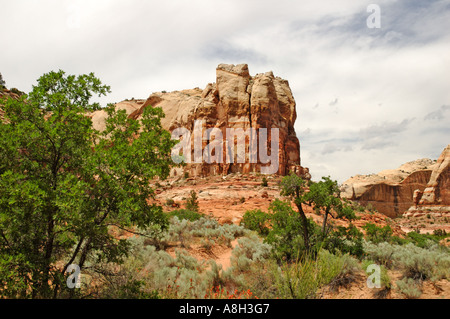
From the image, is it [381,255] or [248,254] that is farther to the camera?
[248,254]

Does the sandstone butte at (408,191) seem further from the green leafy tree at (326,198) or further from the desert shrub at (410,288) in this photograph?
the desert shrub at (410,288)

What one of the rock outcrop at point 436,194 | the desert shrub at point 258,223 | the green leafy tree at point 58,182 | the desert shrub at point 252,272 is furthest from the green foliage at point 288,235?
the rock outcrop at point 436,194

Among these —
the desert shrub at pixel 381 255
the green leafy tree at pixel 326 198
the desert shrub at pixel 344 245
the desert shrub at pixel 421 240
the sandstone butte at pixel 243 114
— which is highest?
the sandstone butte at pixel 243 114

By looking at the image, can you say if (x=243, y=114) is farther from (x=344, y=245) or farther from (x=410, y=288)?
(x=410, y=288)

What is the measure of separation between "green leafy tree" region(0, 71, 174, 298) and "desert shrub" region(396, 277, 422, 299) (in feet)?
18.6

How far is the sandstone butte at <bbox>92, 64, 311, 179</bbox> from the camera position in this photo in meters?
44.5

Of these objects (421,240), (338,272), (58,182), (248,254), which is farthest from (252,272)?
(421,240)

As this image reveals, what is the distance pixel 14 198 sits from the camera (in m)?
4.82

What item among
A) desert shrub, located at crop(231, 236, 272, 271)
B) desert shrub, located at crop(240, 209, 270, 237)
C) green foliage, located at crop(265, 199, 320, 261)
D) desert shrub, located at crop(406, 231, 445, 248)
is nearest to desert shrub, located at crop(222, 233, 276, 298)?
desert shrub, located at crop(231, 236, 272, 271)

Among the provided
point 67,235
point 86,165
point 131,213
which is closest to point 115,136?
point 86,165

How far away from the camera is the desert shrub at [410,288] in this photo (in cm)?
622

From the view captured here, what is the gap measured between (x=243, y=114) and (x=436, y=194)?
42.0 m

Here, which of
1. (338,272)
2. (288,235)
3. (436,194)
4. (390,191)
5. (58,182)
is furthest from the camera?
(390,191)

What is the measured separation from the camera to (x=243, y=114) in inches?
1815
